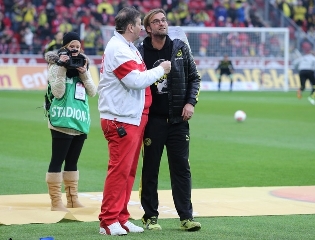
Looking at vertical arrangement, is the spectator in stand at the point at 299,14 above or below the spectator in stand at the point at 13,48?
above

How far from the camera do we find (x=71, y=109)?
8.81 m

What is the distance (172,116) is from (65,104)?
175 cm

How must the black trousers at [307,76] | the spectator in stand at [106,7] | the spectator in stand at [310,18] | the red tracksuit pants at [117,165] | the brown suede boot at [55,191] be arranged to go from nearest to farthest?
the red tracksuit pants at [117,165] < the brown suede boot at [55,191] < the black trousers at [307,76] < the spectator in stand at [106,7] < the spectator in stand at [310,18]

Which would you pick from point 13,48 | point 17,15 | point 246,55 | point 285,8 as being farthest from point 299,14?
point 13,48

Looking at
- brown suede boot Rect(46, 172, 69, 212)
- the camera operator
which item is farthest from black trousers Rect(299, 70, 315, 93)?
brown suede boot Rect(46, 172, 69, 212)

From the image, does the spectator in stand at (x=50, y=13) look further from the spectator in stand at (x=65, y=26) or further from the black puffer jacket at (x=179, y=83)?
the black puffer jacket at (x=179, y=83)

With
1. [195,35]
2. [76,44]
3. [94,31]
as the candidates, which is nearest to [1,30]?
[94,31]

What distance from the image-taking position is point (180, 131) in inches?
298

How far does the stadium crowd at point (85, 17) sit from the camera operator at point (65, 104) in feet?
92.8

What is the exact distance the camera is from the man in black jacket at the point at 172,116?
7.49 meters

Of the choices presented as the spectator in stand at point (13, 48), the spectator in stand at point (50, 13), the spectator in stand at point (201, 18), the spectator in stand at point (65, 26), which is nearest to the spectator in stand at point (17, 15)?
the spectator in stand at point (50, 13)

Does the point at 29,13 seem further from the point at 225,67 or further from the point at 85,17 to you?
the point at 225,67

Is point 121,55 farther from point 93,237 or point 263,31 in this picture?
point 263,31

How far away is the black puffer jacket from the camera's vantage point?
748cm
